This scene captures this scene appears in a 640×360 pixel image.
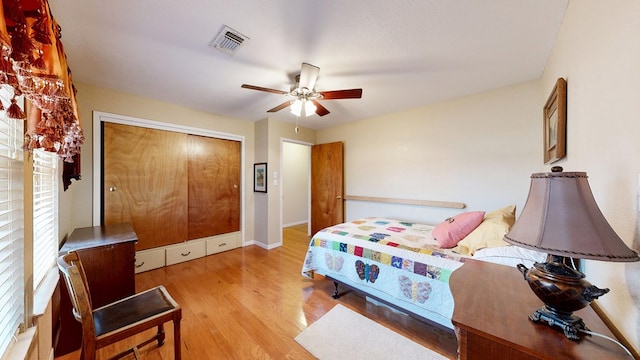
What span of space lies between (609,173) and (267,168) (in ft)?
12.0

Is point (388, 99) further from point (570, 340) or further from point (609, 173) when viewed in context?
point (570, 340)

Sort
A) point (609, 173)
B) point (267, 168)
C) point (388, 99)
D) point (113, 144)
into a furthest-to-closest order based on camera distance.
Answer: point (267, 168) < point (388, 99) < point (113, 144) < point (609, 173)

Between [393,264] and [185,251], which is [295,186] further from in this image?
[393,264]

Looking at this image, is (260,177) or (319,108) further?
(260,177)

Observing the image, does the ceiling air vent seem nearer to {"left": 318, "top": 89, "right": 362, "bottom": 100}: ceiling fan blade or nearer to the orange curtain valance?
{"left": 318, "top": 89, "right": 362, "bottom": 100}: ceiling fan blade

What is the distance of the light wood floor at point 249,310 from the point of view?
5.46 ft

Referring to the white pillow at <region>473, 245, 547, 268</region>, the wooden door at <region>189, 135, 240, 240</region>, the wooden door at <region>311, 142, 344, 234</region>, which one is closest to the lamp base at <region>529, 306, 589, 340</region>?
the white pillow at <region>473, 245, 547, 268</region>

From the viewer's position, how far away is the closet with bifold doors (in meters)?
2.81

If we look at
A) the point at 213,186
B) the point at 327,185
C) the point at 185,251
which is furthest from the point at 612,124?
the point at 185,251

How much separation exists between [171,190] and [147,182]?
31cm

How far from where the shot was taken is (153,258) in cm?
305

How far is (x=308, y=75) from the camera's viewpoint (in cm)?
208

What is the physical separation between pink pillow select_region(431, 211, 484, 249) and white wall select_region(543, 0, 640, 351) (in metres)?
0.93

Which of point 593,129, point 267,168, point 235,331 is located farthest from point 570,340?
point 267,168
